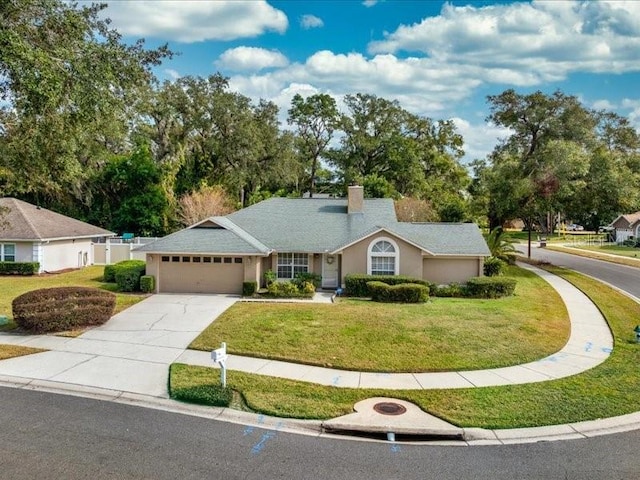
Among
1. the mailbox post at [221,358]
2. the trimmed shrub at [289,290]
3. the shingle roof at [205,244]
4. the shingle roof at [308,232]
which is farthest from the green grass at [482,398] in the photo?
the shingle roof at [308,232]

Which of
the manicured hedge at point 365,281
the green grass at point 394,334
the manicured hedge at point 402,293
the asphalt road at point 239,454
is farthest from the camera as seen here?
the manicured hedge at point 365,281

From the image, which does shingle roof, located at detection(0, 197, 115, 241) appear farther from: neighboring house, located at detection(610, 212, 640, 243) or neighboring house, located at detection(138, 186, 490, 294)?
neighboring house, located at detection(610, 212, 640, 243)

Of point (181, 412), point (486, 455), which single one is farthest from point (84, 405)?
point (486, 455)

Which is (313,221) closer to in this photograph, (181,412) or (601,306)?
(601,306)

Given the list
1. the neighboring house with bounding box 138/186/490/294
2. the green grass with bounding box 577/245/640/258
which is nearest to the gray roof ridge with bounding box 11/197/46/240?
the neighboring house with bounding box 138/186/490/294

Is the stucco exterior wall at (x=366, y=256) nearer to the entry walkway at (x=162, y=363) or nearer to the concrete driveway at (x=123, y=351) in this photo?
the concrete driveway at (x=123, y=351)

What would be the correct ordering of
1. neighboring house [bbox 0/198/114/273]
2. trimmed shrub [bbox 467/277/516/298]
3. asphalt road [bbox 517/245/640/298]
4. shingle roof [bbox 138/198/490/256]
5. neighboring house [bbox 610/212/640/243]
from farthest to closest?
1. neighboring house [bbox 610/212/640/243]
2. neighboring house [bbox 0/198/114/273]
3. asphalt road [bbox 517/245/640/298]
4. shingle roof [bbox 138/198/490/256]
5. trimmed shrub [bbox 467/277/516/298]
